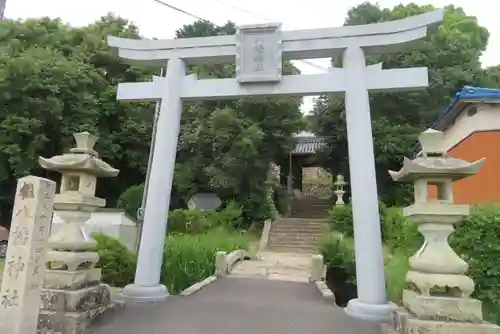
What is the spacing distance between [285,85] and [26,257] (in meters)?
5.32

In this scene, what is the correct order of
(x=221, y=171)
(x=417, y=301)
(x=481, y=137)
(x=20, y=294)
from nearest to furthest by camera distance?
(x=20, y=294)
(x=417, y=301)
(x=481, y=137)
(x=221, y=171)

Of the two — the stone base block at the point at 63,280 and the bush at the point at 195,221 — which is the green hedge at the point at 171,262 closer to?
the bush at the point at 195,221

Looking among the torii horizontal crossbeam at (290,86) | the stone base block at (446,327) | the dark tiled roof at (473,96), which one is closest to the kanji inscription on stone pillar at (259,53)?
the torii horizontal crossbeam at (290,86)

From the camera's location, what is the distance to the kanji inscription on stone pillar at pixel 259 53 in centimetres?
795

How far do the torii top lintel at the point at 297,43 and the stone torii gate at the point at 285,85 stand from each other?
2 cm

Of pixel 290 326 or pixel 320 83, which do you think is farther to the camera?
pixel 320 83

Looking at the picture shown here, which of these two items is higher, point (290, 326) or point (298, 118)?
point (298, 118)

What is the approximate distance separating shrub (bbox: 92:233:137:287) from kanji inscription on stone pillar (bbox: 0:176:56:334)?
6.53 m

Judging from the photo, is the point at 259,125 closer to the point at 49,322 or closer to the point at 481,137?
the point at 481,137

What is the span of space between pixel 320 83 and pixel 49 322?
6.01 m

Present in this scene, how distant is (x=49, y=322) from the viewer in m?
5.81

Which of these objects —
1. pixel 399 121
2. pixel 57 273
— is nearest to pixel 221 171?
pixel 399 121

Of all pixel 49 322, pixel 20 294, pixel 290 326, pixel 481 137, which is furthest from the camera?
pixel 481 137

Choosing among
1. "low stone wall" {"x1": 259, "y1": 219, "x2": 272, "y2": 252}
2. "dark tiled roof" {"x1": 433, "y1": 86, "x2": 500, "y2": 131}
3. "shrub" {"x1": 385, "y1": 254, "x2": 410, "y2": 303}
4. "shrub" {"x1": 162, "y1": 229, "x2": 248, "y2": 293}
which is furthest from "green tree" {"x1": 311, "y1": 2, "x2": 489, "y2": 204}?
"shrub" {"x1": 385, "y1": 254, "x2": 410, "y2": 303}
